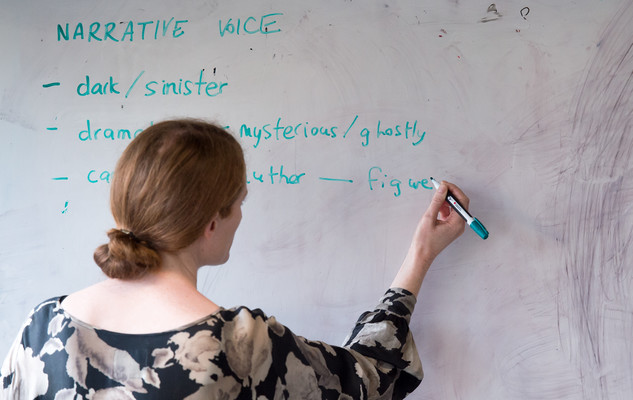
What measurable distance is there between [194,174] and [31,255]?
2.04 feet

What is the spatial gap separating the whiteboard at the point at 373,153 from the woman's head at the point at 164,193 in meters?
0.34

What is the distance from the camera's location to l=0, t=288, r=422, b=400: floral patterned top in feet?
2.22

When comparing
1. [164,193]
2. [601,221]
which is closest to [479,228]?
[601,221]

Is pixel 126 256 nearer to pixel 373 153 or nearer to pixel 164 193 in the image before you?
pixel 164 193

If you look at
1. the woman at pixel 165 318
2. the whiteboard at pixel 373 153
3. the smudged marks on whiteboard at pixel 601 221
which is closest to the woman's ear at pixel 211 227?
the woman at pixel 165 318

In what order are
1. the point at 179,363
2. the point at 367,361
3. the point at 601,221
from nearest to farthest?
1. the point at 179,363
2. the point at 367,361
3. the point at 601,221

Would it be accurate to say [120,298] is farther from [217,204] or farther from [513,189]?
[513,189]

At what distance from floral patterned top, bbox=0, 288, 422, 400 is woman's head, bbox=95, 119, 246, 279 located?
0.10 meters

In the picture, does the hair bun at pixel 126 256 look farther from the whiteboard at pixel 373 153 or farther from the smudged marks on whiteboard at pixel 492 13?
the smudged marks on whiteboard at pixel 492 13

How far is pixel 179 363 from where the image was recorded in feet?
2.22

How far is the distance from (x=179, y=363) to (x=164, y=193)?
0.67ft

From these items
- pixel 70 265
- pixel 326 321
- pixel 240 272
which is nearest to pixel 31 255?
pixel 70 265

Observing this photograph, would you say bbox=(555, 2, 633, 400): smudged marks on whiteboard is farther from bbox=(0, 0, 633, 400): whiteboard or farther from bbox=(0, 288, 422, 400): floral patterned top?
bbox=(0, 288, 422, 400): floral patterned top

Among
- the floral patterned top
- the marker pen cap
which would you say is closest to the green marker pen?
the marker pen cap
